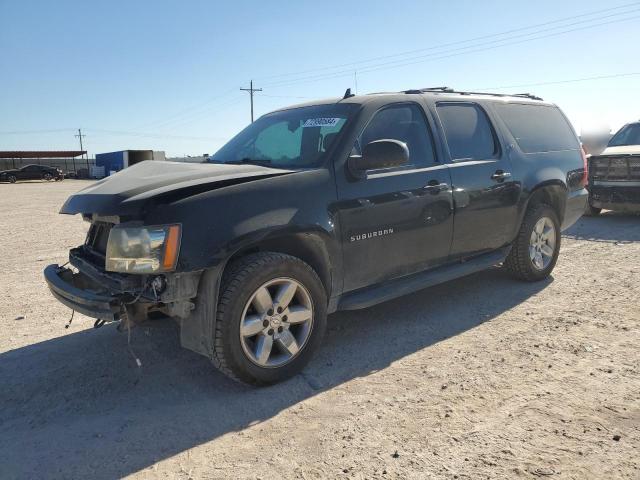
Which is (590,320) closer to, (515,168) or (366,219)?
(515,168)

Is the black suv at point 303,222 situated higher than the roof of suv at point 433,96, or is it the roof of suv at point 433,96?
the roof of suv at point 433,96

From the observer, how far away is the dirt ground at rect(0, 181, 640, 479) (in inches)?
97.6

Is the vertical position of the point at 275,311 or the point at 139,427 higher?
the point at 275,311

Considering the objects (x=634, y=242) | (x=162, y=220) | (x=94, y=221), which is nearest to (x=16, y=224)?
(x=94, y=221)

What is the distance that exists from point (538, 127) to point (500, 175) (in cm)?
121

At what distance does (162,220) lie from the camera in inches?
113

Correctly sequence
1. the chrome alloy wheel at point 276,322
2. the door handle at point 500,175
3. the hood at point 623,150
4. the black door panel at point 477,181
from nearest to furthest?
1. the chrome alloy wheel at point 276,322
2. the black door panel at point 477,181
3. the door handle at point 500,175
4. the hood at point 623,150

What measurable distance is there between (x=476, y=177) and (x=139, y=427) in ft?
11.2

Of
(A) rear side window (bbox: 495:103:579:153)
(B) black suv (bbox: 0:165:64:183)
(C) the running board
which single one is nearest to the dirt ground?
(C) the running board

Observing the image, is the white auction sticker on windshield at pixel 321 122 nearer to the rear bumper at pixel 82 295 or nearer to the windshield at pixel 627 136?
the rear bumper at pixel 82 295

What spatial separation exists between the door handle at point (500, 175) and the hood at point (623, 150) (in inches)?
237

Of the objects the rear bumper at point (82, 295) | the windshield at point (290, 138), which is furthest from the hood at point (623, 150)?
the rear bumper at point (82, 295)

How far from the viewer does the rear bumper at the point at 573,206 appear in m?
5.73

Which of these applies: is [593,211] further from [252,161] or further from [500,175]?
[252,161]
